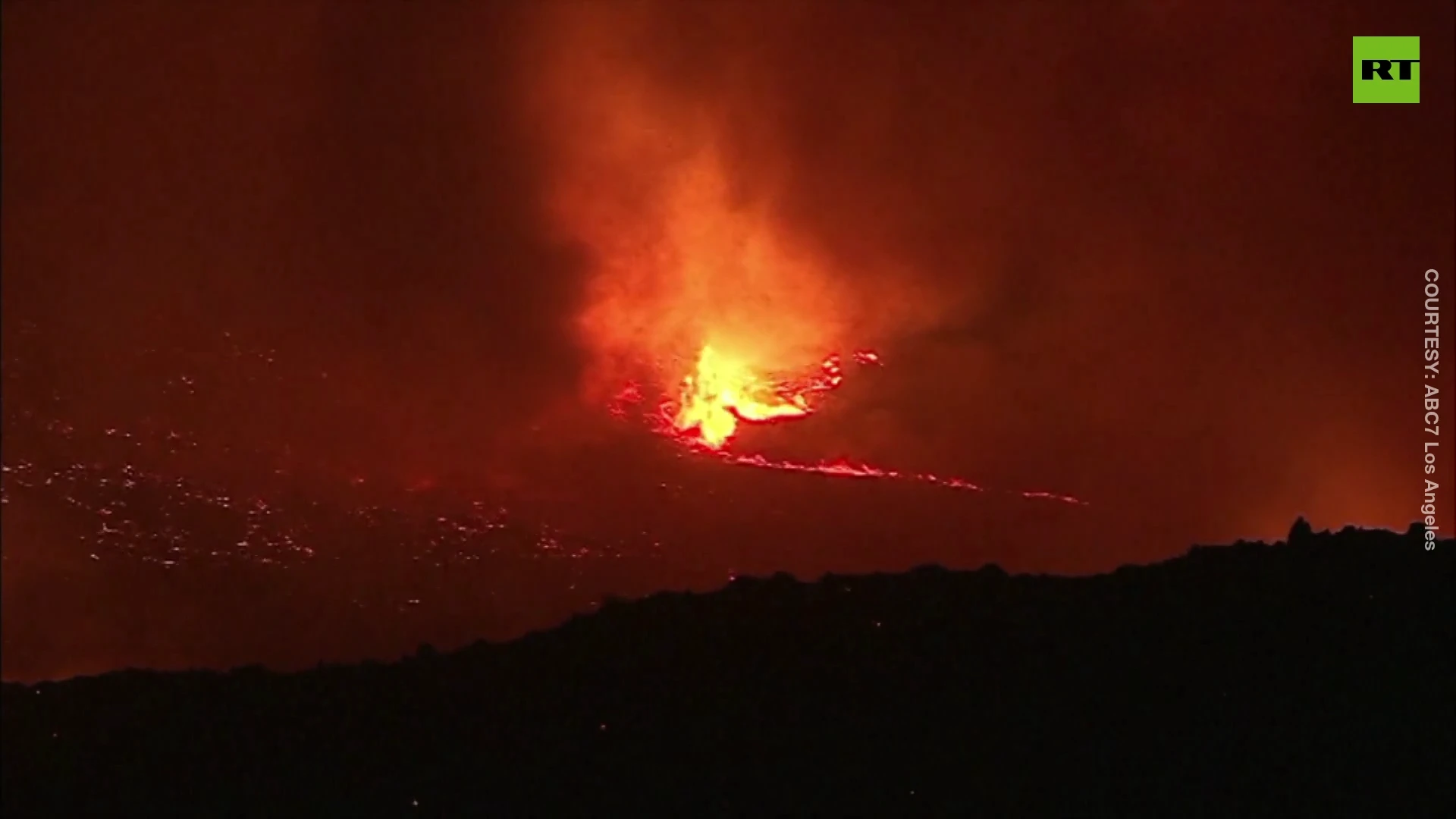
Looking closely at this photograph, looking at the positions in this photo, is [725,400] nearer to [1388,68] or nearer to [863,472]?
[863,472]

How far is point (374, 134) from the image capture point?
18.3 feet

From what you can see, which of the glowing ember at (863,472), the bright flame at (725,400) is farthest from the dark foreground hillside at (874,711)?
the bright flame at (725,400)

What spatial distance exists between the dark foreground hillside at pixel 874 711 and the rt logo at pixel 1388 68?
2.03 m

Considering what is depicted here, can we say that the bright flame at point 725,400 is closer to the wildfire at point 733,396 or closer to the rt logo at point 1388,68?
the wildfire at point 733,396

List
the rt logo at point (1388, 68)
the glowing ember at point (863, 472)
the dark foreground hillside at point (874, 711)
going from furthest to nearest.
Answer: the rt logo at point (1388, 68) → the glowing ember at point (863, 472) → the dark foreground hillside at point (874, 711)

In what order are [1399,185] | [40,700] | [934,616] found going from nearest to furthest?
[934,616] < [40,700] < [1399,185]

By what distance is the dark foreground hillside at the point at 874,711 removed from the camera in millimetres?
4133

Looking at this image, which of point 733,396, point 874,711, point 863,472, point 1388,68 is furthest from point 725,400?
point 1388,68

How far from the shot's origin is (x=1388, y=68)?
5.66 metres

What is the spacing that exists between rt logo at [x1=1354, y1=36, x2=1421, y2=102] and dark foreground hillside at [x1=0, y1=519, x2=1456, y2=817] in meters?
2.03

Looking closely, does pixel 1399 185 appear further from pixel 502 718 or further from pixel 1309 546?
pixel 502 718

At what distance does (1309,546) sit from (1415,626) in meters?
0.42

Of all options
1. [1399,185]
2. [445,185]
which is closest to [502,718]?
[445,185]

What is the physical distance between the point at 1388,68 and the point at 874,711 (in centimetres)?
363
